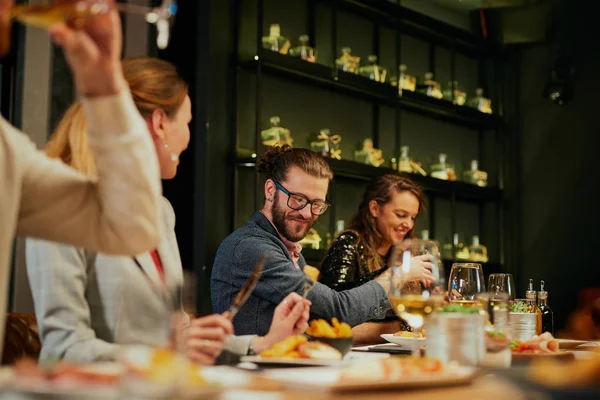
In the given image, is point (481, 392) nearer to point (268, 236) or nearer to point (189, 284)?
point (189, 284)

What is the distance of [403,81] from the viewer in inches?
224

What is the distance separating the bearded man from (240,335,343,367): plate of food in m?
0.96

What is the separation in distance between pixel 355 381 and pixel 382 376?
0.24ft

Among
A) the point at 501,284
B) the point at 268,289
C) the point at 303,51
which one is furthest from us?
the point at 303,51

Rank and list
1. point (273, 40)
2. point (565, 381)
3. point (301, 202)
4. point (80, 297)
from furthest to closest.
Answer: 1. point (273, 40)
2. point (301, 202)
3. point (80, 297)
4. point (565, 381)

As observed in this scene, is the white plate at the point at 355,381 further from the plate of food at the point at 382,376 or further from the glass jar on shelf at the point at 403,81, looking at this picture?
the glass jar on shelf at the point at 403,81

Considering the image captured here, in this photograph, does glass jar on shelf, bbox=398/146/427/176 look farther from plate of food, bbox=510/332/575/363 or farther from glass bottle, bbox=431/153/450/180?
plate of food, bbox=510/332/575/363

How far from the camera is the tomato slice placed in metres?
1.46

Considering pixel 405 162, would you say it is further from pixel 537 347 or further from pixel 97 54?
pixel 97 54

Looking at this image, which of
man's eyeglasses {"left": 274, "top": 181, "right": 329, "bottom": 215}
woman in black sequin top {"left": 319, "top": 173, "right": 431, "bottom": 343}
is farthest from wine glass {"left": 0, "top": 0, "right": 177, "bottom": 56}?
woman in black sequin top {"left": 319, "top": 173, "right": 431, "bottom": 343}

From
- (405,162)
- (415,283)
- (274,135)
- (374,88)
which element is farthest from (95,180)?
(405,162)

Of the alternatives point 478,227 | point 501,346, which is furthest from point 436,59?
point 501,346

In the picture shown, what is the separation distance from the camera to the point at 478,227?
22.2ft

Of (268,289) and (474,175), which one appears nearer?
(268,289)
